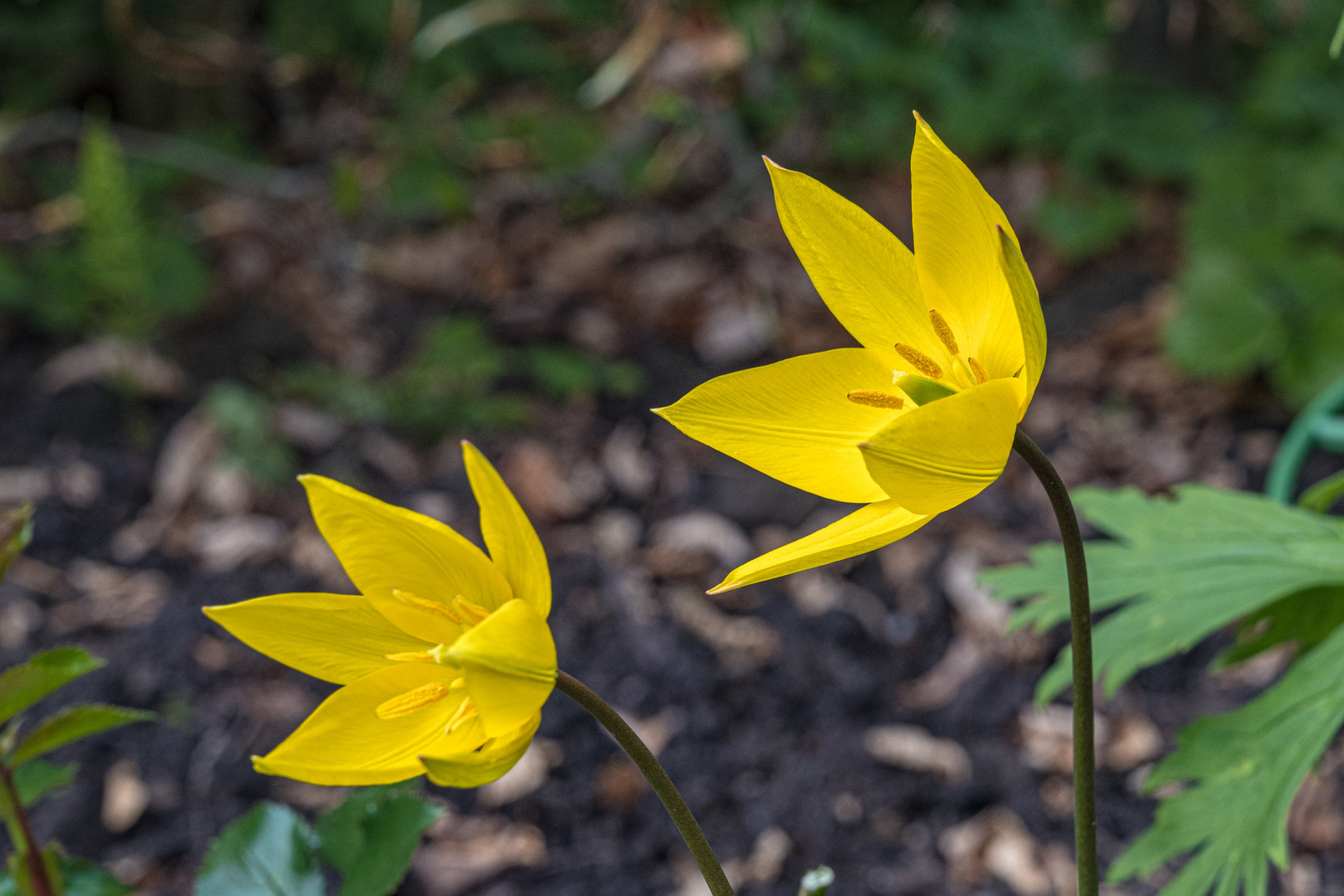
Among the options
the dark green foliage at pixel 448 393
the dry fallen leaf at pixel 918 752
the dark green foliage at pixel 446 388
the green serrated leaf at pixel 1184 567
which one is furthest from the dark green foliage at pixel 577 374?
the green serrated leaf at pixel 1184 567

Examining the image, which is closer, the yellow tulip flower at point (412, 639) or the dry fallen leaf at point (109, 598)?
the yellow tulip flower at point (412, 639)

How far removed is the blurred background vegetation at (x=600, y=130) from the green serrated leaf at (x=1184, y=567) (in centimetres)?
177

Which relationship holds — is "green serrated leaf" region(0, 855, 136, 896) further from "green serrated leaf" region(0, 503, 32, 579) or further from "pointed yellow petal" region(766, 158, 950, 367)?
"pointed yellow petal" region(766, 158, 950, 367)

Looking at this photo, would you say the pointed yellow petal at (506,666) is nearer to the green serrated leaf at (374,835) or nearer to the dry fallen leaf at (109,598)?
the green serrated leaf at (374,835)

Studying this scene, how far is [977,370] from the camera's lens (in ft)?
2.05

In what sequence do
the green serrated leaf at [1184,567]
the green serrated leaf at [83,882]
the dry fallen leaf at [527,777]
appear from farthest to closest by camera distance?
the dry fallen leaf at [527,777] → the green serrated leaf at [1184,567] → the green serrated leaf at [83,882]

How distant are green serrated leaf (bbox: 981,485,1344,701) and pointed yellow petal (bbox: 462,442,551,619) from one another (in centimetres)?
62

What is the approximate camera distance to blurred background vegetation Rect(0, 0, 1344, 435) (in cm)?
264

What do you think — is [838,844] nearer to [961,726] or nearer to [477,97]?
[961,726]

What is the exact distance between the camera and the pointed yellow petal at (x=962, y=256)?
0.55 metres

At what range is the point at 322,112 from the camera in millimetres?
3363

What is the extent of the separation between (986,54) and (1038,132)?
0.31 metres

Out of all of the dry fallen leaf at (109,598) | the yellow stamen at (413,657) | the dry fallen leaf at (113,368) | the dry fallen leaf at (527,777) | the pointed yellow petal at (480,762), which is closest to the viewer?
the pointed yellow petal at (480,762)

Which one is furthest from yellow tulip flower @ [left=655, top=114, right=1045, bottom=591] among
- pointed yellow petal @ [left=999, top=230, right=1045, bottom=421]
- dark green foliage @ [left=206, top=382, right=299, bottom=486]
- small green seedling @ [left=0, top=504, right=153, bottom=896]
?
dark green foliage @ [left=206, top=382, right=299, bottom=486]
